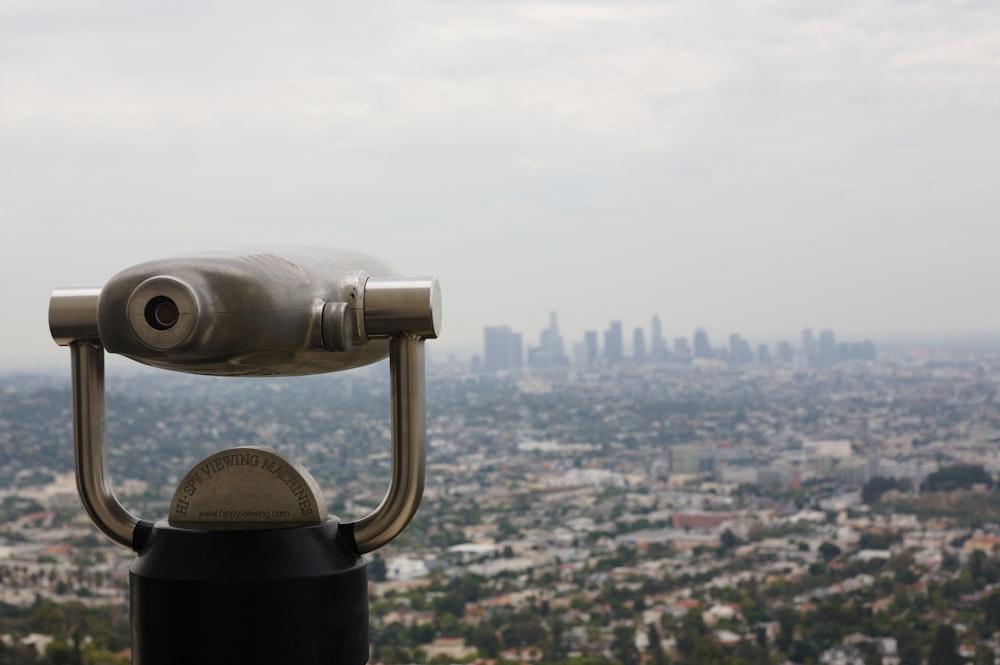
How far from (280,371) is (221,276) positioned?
115mm

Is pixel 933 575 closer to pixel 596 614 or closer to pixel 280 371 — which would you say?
pixel 596 614

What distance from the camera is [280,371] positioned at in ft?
2.75

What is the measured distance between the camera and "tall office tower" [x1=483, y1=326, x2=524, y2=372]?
104 feet

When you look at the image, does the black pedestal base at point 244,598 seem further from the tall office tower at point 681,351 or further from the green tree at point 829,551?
the tall office tower at point 681,351

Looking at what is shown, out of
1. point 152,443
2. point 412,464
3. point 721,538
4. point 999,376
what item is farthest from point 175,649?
point 999,376

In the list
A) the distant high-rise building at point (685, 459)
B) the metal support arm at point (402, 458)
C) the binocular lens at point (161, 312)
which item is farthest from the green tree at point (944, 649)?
the distant high-rise building at point (685, 459)

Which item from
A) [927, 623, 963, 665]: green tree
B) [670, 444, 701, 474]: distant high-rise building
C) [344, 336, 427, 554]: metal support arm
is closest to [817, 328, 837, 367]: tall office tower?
[670, 444, 701, 474]: distant high-rise building

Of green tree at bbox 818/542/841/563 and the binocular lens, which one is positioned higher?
the binocular lens

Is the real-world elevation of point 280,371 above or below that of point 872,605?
above

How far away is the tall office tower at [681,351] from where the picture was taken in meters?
33.0

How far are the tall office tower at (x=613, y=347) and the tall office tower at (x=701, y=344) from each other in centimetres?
197

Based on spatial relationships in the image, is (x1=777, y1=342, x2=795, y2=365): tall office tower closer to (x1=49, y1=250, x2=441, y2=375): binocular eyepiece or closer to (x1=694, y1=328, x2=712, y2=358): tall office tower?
(x1=694, y1=328, x2=712, y2=358): tall office tower

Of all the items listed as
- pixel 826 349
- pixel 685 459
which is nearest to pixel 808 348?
pixel 826 349

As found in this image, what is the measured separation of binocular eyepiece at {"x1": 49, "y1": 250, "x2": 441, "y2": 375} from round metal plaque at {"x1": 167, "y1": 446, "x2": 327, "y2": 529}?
5cm
